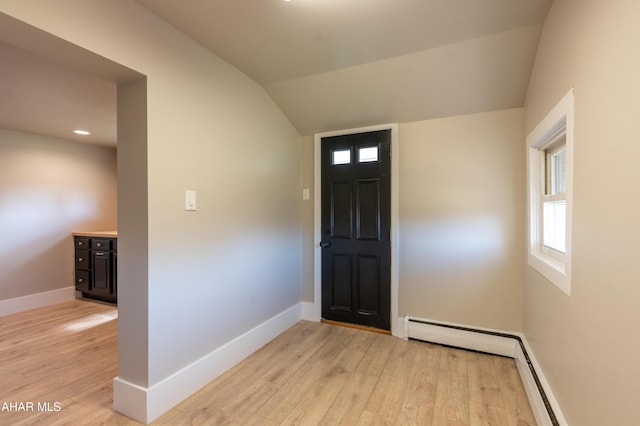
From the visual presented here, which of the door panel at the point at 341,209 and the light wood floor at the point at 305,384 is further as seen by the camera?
the door panel at the point at 341,209

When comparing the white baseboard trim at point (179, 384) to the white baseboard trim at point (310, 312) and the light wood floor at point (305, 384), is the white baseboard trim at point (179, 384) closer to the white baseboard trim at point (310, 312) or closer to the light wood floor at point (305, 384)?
the light wood floor at point (305, 384)

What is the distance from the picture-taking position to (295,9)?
1.71 metres

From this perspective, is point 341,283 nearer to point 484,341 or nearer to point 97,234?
point 484,341

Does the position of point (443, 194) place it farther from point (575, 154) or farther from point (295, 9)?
point (295, 9)

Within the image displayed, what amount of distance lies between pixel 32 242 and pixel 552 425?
210 inches

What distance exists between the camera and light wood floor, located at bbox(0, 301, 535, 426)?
5.63ft

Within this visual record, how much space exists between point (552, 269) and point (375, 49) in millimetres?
1803

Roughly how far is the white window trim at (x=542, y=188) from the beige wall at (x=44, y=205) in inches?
210

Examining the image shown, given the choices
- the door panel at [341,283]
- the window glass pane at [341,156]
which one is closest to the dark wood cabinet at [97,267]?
the door panel at [341,283]

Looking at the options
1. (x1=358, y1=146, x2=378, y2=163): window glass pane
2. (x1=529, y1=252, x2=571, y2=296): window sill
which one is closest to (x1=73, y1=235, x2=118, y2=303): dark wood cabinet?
(x1=358, y1=146, x2=378, y2=163): window glass pane

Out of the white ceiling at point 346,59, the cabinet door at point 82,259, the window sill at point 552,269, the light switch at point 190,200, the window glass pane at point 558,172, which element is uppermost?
the white ceiling at point 346,59

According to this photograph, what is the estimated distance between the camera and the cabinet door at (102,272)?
3.84 metres

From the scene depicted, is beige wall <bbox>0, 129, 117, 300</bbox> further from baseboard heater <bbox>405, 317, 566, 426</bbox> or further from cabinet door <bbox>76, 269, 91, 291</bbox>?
baseboard heater <bbox>405, 317, 566, 426</bbox>

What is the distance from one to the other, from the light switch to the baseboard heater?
213cm
